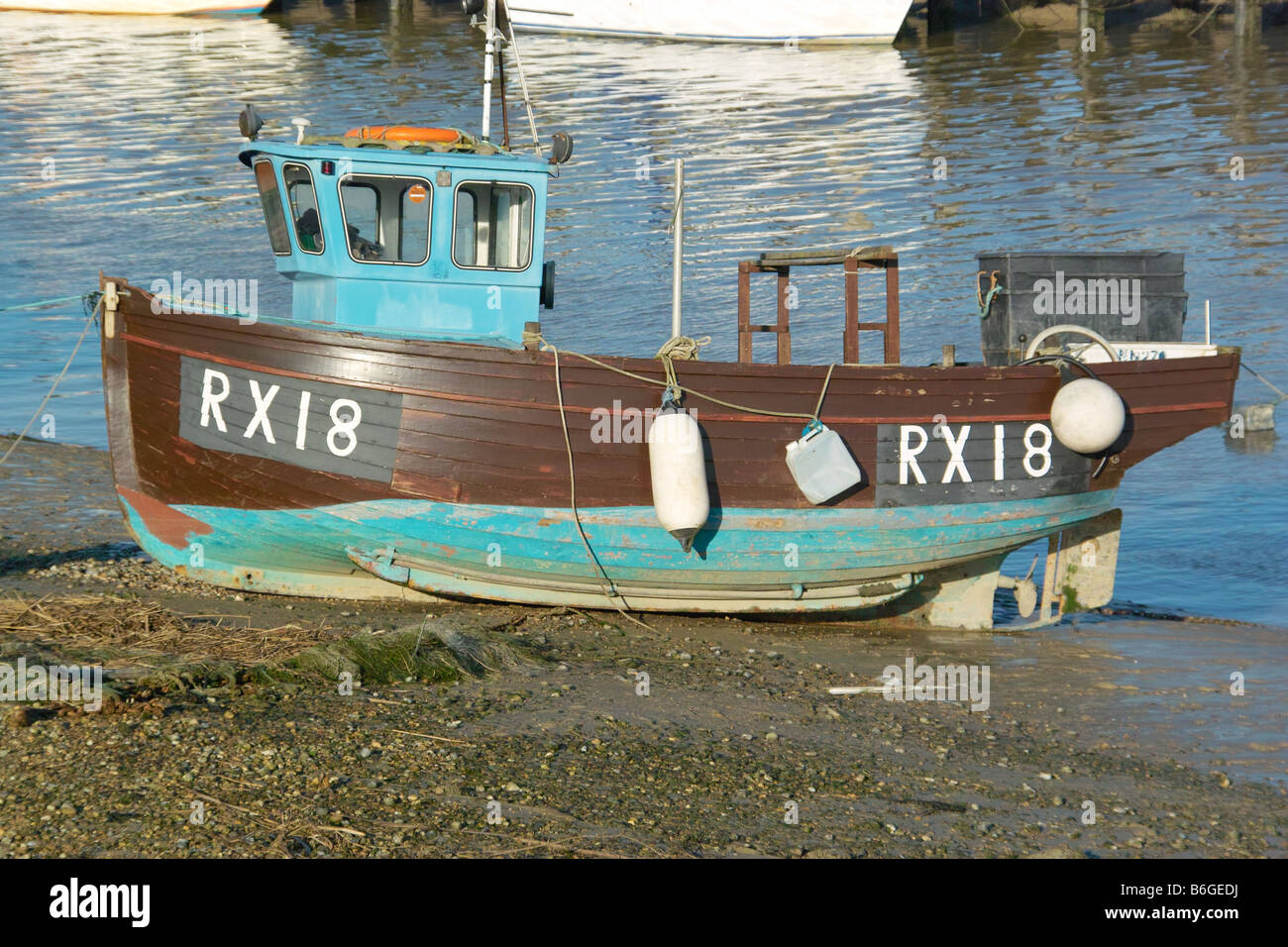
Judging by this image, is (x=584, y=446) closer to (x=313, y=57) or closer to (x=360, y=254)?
(x=360, y=254)

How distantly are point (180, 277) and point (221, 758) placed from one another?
15.7m

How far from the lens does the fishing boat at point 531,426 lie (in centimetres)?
818

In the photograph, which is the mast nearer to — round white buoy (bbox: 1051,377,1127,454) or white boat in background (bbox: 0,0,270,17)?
round white buoy (bbox: 1051,377,1127,454)

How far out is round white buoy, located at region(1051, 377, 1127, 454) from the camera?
28.1 feet

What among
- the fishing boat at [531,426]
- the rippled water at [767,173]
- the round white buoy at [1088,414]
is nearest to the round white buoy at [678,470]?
the fishing boat at [531,426]

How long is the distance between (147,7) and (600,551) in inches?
1849

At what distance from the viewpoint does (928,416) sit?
856cm

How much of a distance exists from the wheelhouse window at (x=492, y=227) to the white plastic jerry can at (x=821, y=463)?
7.43 ft

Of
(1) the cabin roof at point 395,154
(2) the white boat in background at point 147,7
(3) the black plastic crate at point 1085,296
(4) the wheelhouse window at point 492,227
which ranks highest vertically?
(2) the white boat in background at point 147,7

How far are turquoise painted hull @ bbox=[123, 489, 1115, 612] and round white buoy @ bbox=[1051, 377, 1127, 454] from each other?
0.52m

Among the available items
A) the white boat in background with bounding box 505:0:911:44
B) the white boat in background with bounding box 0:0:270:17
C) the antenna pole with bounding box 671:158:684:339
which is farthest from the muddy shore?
the white boat in background with bounding box 0:0:270:17

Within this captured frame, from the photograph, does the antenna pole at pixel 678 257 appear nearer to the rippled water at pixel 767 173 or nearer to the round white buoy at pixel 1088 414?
the round white buoy at pixel 1088 414

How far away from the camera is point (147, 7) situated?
1907 inches

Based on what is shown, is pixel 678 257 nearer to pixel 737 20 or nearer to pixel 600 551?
pixel 600 551
